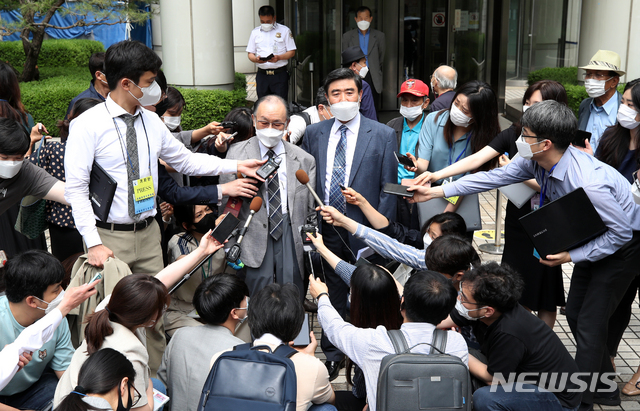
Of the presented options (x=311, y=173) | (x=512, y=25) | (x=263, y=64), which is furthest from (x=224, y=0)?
(x=512, y=25)

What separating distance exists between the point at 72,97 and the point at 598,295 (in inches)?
324

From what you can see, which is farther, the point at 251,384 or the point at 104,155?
the point at 104,155

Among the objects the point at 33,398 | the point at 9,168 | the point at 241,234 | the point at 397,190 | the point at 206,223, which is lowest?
the point at 33,398

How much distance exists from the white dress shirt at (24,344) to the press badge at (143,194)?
0.80m

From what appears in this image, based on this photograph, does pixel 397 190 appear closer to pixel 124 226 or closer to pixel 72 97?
pixel 124 226

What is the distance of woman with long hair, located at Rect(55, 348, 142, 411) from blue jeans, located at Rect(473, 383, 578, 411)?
1768 mm

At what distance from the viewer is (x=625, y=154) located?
13.2 ft

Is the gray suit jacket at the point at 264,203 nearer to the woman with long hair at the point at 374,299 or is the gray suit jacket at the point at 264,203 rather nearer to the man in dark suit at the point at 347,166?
the man in dark suit at the point at 347,166

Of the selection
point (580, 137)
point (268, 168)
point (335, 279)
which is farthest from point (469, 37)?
point (268, 168)

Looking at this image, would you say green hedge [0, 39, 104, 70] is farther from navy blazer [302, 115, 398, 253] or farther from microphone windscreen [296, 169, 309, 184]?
microphone windscreen [296, 169, 309, 184]

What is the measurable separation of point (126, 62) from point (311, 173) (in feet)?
4.38

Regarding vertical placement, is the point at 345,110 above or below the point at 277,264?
above

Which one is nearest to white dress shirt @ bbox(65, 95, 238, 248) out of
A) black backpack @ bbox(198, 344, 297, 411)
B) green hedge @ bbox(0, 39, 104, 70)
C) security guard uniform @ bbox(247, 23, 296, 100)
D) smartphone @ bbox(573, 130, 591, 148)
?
black backpack @ bbox(198, 344, 297, 411)

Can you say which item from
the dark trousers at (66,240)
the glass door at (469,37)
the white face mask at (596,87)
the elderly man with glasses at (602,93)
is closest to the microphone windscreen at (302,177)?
the dark trousers at (66,240)
